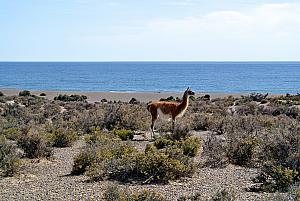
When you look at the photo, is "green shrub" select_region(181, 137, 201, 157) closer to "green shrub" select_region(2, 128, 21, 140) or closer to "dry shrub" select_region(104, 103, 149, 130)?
"green shrub" select_region(2, 128, 21, 140)

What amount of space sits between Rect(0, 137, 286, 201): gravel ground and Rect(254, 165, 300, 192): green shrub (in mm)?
351

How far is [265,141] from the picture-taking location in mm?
13156

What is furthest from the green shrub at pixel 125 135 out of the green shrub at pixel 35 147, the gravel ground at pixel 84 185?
the gravel ground at pixel 84 185

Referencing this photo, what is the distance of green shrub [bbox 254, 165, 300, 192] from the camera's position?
32.8 feet

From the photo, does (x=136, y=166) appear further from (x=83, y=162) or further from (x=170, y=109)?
(x=170, y=109)

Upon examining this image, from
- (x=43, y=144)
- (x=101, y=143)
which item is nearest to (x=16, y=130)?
(x=43, y=144)

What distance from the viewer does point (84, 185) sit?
10.8m

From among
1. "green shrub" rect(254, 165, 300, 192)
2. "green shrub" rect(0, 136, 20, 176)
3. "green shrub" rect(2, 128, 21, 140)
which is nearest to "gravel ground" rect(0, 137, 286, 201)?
"green shrub" rect(0, 136, 20, 176)

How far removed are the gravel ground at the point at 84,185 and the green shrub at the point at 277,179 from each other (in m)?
0.35

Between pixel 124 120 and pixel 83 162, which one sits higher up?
pixel 83 162

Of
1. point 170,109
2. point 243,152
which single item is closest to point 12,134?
point 170,109

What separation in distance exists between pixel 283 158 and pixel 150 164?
3.35m

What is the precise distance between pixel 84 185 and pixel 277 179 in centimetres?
410

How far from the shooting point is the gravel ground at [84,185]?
9.85 m
